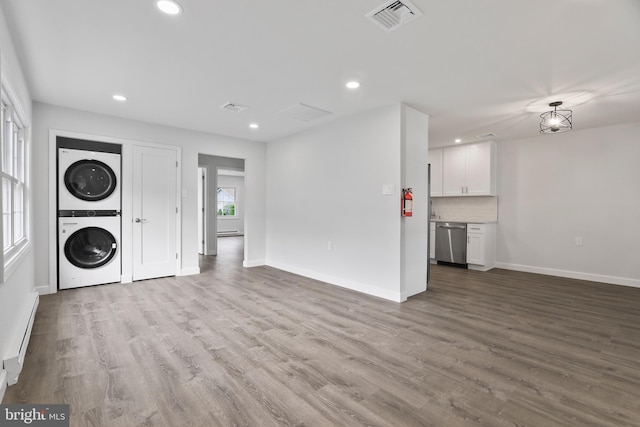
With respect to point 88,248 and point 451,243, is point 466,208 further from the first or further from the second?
point 88,248

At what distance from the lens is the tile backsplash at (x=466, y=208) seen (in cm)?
621

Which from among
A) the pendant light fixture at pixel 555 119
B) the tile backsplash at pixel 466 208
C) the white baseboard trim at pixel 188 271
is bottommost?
the white baseboard trim at pixel 188 271

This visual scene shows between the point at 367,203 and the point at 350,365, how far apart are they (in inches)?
93.7

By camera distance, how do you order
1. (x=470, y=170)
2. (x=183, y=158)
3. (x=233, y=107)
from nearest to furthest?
(x=233, y=107) < (x=183, y=158) < (x=470, y=170)

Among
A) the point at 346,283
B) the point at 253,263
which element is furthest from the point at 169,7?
the point at 253,263

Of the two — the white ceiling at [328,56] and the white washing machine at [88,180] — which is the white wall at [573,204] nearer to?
the white ceiling at [328,56]

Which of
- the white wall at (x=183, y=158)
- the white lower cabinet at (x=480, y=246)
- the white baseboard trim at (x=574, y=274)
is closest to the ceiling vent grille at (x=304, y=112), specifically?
the white wall at (x=183, y=158)

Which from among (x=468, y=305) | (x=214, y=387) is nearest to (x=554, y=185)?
(x=468, y=305)

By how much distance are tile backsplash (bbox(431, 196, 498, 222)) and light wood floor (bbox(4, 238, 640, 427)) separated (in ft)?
7.71

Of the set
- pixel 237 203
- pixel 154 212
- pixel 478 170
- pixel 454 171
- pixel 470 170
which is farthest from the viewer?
pixel 237 203

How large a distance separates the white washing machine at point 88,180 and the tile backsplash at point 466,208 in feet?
20.1

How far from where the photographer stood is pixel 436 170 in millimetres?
6684

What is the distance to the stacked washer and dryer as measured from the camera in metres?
4.22

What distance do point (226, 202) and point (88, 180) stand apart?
831 centimetres
